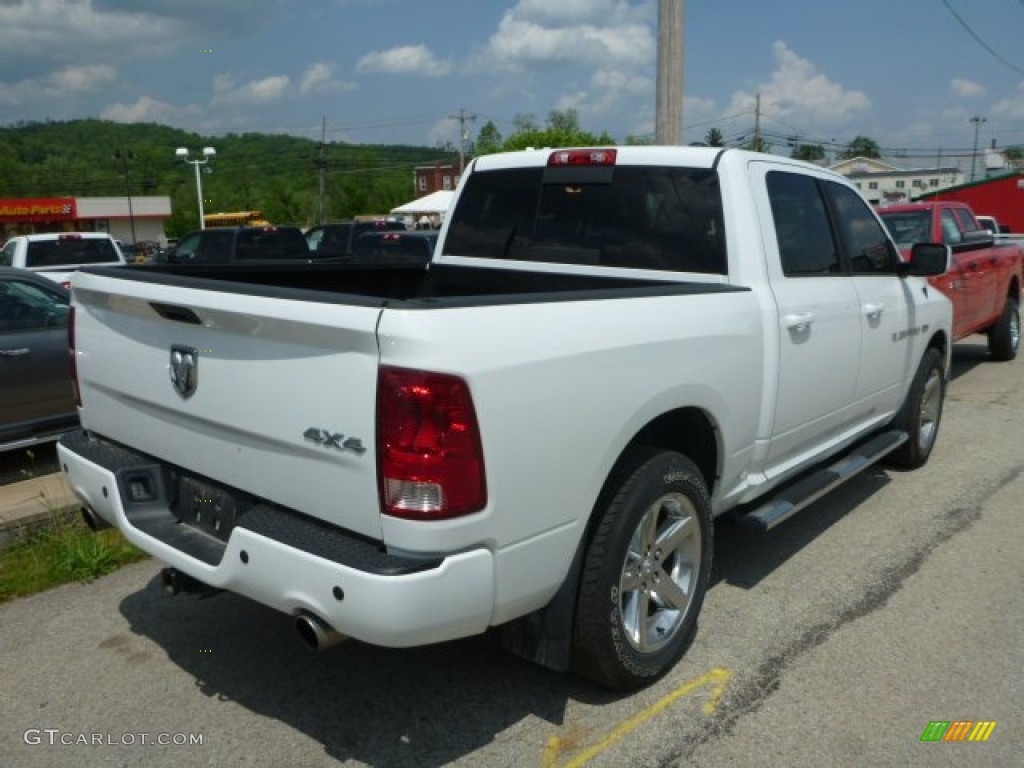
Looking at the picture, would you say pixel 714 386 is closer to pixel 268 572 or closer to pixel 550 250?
pixel 550 250

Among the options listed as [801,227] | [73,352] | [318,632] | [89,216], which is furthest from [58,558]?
[89,216]

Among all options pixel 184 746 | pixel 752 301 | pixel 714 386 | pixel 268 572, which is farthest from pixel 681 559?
pixel 184 746

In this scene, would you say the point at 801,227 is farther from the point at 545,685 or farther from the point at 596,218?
the point at 545,685

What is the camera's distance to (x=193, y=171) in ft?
395

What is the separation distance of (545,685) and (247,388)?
162cm

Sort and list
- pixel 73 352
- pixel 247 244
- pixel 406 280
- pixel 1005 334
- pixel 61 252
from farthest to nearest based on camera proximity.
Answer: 1. pixel 247 244
2. pixel 61 252
3. pixel 1005 334
4. pixel 406 280
5. pixel 73 352

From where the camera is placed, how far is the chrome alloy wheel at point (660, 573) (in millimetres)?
3184

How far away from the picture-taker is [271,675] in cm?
349

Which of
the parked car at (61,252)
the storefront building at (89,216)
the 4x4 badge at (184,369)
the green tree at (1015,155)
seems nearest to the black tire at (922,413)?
the 4x4 badge at (184,369)

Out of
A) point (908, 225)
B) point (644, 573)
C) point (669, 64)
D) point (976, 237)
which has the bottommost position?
point (644, 573)

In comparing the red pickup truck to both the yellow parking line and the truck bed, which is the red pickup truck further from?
the yellow parking line

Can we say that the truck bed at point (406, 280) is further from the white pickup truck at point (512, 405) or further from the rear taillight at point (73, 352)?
the rear taillight at point (73, 352)

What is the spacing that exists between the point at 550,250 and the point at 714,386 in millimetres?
1258

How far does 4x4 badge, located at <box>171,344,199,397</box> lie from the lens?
9.56ft
